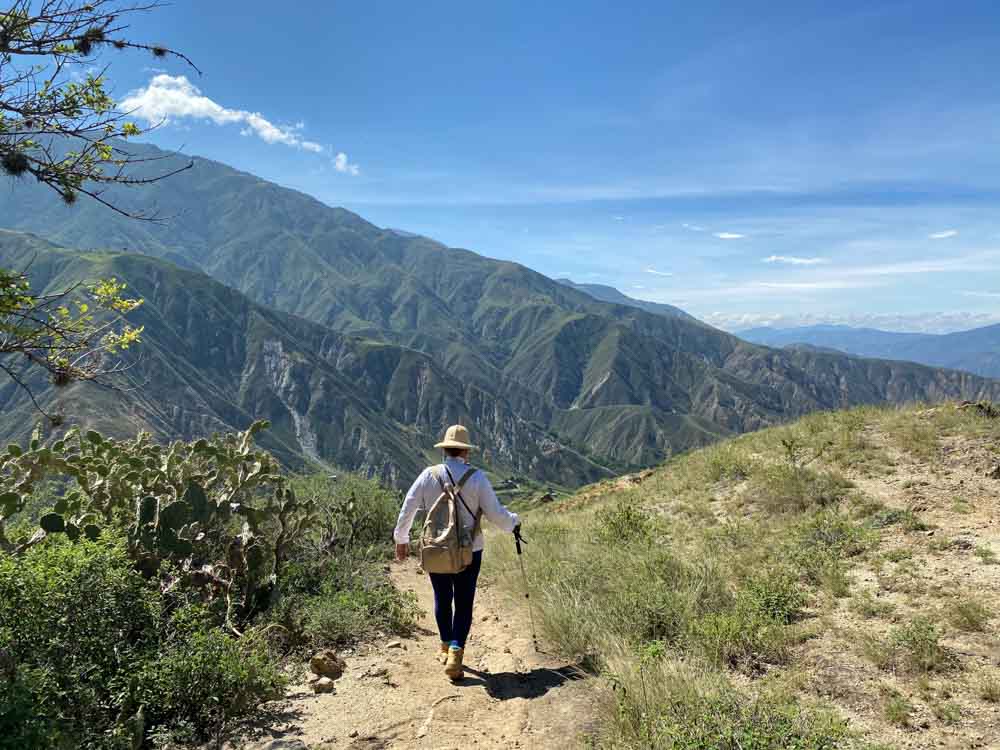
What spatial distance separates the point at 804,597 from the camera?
601 cm

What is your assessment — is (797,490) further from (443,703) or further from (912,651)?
(443,703)

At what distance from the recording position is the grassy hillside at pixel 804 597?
387 cm

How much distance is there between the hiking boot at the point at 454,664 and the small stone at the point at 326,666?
3.57 ft

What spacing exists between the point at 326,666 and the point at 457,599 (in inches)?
56.4

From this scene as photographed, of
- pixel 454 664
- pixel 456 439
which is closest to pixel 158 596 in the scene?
pixel 454 664

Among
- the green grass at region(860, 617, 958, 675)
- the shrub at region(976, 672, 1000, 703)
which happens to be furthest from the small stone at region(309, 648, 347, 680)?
the shrub at region(976, 672, 1000, 703)

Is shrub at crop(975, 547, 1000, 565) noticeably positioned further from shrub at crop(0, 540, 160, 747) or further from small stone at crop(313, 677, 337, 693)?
shrub at crop(0, 540, 160, 747)

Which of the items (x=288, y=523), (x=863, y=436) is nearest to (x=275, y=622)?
(x=288, y=523)

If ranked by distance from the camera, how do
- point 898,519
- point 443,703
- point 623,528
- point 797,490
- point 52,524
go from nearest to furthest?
point 443,703
point 52,524
point 898,519
point 623,528
point 797,490

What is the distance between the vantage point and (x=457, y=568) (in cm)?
532

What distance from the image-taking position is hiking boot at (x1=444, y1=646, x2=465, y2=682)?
5438 mm

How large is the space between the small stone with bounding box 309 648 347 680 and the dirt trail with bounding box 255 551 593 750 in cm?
11

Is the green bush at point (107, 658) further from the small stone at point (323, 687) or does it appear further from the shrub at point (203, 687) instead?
the small stone at point (323, 687)

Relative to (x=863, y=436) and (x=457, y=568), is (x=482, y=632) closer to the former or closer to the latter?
(x=457, y=568)
